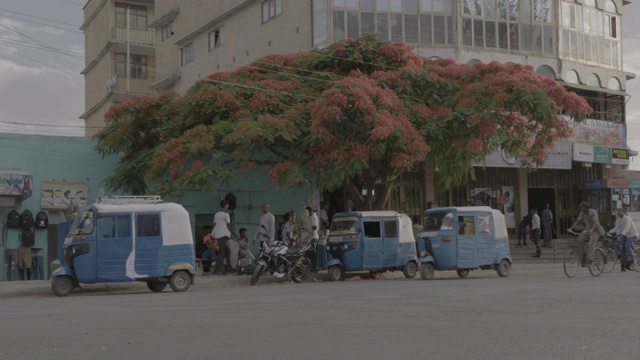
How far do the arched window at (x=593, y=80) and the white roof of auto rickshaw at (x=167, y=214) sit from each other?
2435 centimetres

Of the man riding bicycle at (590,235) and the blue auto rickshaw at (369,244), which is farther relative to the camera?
the blue auto rickshaw at (369,244)

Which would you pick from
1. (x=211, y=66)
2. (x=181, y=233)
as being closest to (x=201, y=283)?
(x=181, y=233)

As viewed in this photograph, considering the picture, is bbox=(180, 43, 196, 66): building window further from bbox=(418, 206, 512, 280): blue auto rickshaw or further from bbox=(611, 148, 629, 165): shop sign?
bbox=(418, 206, 512, 280): blue auto rickshaw

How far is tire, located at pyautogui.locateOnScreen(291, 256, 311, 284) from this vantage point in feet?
65.5

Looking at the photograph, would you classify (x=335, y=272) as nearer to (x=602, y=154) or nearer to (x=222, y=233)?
(x=222, y=233)

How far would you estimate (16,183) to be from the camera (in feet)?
72.9

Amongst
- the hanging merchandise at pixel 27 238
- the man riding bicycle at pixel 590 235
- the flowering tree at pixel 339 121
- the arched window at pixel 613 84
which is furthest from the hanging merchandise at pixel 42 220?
the arched window at pixel 613 84

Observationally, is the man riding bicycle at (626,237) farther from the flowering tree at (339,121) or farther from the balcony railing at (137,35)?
the balcony railing at (137,35)

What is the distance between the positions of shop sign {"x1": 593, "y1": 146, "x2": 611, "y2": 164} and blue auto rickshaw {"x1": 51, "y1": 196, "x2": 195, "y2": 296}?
79.2ft

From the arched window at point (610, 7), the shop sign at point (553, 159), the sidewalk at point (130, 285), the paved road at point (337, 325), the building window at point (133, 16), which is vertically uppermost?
the building window at point (133, 16)

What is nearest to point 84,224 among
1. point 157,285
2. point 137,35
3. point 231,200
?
point 157,285

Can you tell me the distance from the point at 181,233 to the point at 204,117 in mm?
7083

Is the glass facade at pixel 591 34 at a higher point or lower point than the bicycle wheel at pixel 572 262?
higher

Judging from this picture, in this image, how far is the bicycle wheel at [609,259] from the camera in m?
20.3
